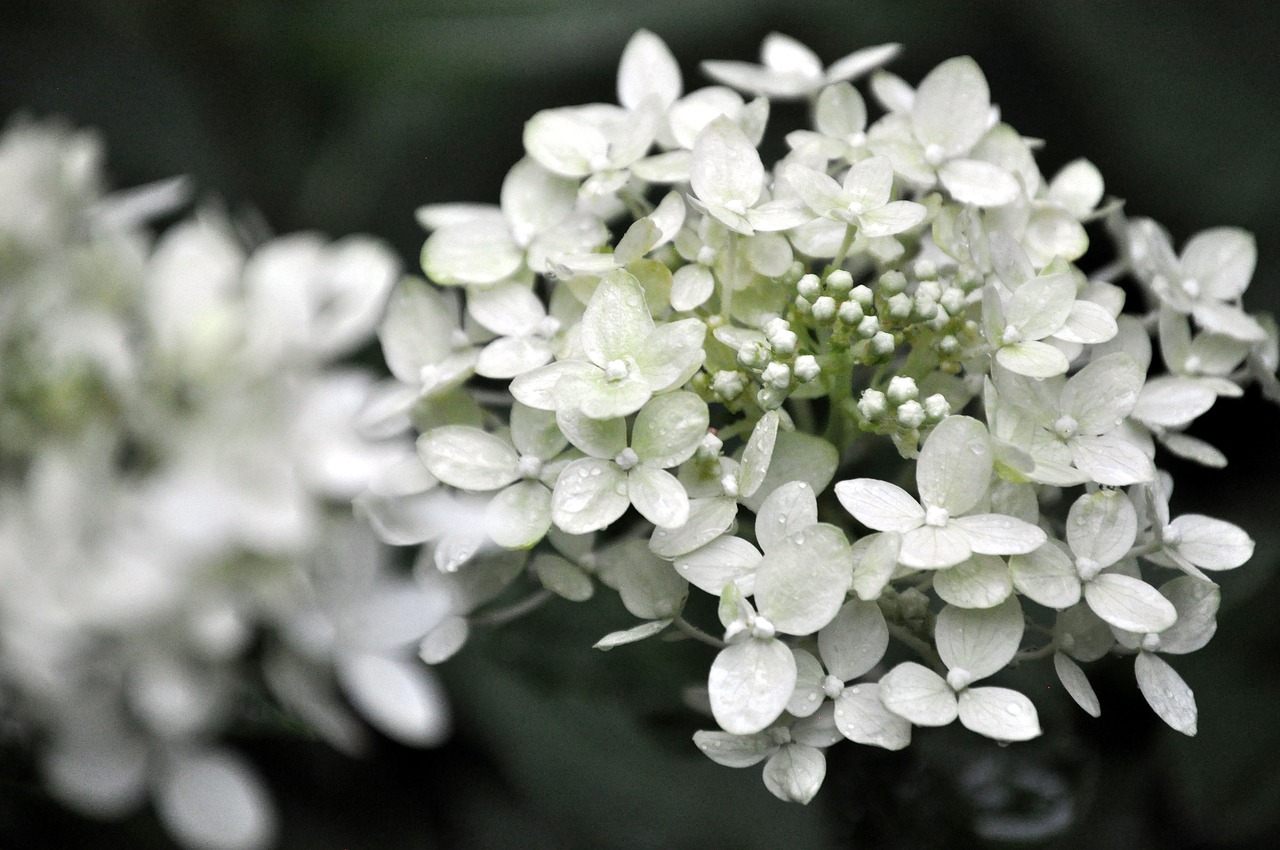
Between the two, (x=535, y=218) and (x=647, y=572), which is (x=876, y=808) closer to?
(x=647, y=572)

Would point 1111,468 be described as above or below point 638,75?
below

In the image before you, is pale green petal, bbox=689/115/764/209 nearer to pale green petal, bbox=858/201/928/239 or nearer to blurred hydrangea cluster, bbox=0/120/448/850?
pale green petal, bbox=858/201/928/239

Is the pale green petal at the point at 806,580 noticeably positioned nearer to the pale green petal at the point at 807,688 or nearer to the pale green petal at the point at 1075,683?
the pale green petal at the point at 807,688

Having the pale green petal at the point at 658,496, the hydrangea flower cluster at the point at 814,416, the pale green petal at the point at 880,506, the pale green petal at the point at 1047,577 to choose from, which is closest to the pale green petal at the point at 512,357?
the hydrangea flower cluster at the point at 814,416

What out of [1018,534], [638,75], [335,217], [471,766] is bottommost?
[471,766]

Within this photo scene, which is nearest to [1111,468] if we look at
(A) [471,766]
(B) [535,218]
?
(B) [535,218]
